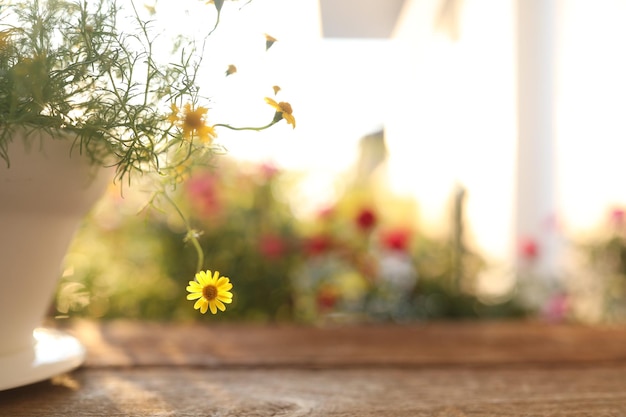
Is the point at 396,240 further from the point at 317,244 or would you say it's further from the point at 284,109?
the point at 284,109

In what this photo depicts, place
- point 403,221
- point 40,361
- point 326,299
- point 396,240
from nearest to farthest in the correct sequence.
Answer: point 40,361 → point 326,299 → point 396,240 → point 403,221

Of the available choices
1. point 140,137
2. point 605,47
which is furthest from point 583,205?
point 140,137

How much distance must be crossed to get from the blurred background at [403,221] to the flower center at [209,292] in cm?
64

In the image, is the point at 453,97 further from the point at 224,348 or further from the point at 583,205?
the point at 224,348

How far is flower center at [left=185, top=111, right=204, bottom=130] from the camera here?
1.57 ft

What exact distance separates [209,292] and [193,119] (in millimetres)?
133

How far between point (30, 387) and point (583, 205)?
1.99 meters

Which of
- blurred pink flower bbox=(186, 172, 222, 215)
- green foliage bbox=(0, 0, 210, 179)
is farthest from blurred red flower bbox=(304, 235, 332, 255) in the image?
green foliage bbox=(0, 0, 210, 179)

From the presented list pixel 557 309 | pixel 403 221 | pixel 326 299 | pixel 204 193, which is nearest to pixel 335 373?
pixel 326 299

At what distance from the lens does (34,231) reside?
52 cm

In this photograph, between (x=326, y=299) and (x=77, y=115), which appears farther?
(x=326, y=299)

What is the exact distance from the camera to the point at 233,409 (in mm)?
533

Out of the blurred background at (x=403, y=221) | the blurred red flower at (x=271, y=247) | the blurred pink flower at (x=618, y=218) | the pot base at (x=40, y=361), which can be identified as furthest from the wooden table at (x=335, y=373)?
the blurred pink flower at (x=618, y=218)

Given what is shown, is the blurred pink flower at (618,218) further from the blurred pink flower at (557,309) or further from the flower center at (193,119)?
the flower center at (193,119)
